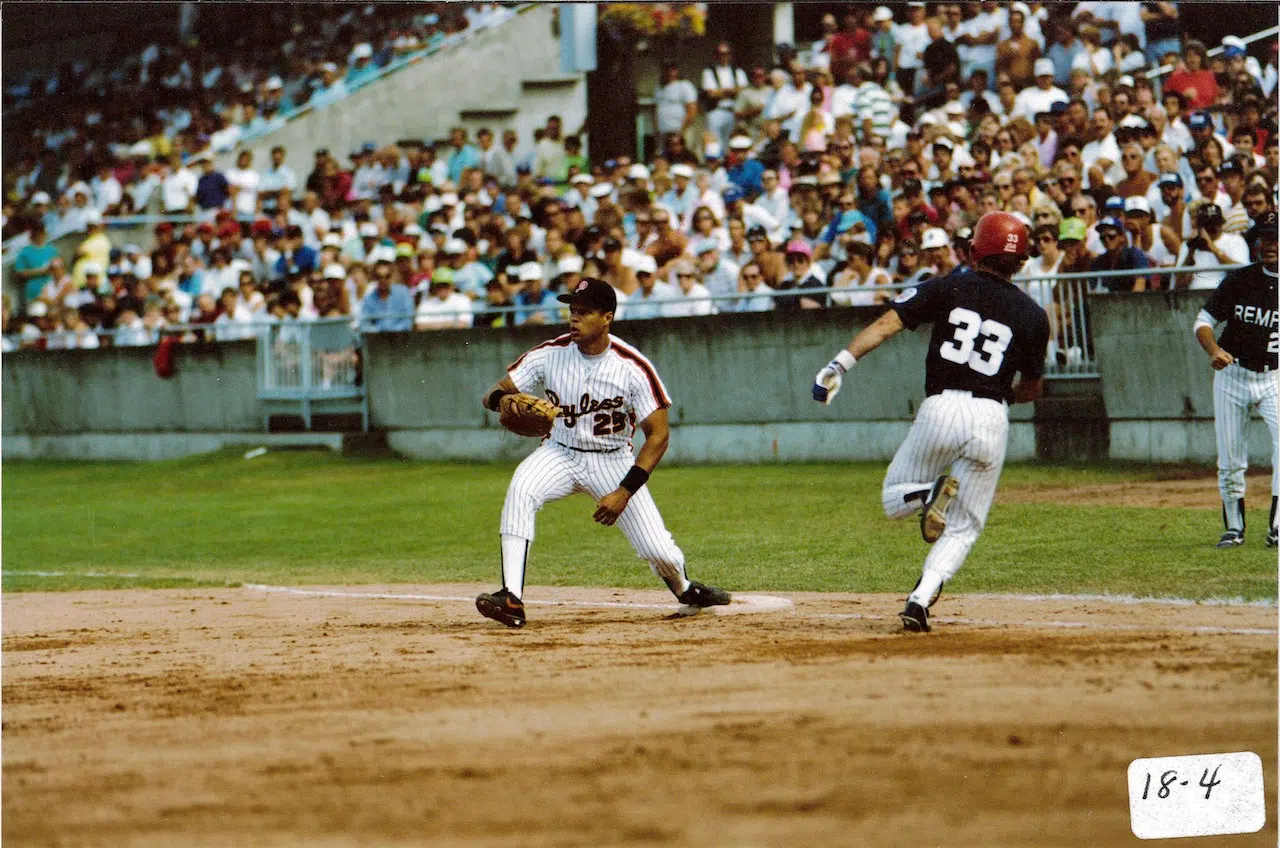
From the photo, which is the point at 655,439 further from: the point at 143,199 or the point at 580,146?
the point at 143,199

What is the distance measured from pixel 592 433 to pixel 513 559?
0.76 meters

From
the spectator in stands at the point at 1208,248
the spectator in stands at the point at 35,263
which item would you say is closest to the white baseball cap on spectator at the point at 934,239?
the spectator in stands at the point at 1208,248

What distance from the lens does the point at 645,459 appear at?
874 centimetres

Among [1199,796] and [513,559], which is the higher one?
[513,559]

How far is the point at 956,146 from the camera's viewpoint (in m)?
16.3

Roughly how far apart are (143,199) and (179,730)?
18.7m

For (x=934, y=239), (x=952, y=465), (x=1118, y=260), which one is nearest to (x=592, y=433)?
(x=952, y=465)

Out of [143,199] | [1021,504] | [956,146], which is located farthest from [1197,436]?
[143,199]

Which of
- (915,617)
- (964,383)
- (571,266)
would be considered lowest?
(915,617)

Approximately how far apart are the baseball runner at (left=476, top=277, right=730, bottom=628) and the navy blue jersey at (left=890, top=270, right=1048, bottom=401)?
4.94 feet

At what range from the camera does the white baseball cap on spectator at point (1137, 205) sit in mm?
14797

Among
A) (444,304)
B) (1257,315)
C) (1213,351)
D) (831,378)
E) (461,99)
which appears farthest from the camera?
(461,99)

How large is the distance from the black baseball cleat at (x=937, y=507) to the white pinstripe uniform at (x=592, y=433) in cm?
164

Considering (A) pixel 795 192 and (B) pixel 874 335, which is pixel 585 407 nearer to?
(B) pixel 874 335
